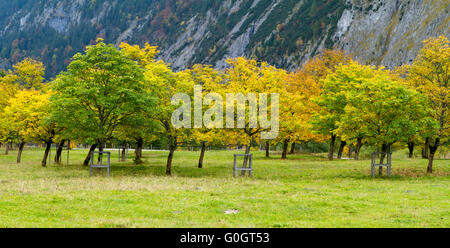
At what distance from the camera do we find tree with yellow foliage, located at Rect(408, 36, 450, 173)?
105 feet

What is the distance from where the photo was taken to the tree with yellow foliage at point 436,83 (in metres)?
32.0

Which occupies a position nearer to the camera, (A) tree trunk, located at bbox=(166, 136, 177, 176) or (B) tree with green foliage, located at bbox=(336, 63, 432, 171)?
(B) tree with green foliage, located at bbox=(336, 63, 432, 171)

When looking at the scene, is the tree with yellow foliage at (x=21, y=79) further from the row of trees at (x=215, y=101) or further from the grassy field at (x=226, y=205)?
the grassy field at (x=226, y=205)

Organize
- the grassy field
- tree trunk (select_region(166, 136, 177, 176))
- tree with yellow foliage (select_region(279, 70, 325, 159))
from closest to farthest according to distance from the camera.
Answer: the grassy field → tree trunk (select_region(166, 136, 177, 176)) → tree with yellow foliage (select_region(279, 70, 325, 159))

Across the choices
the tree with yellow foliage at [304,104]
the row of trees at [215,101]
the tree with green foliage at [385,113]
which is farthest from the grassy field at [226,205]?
the tree with yellow foliage at [304,104]

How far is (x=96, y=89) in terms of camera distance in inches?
1201

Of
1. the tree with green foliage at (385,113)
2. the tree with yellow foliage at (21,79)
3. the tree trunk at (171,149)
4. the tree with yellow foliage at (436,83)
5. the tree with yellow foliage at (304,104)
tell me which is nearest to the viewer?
the tree with green foliage at (385,113)

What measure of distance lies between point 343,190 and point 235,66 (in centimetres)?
1657

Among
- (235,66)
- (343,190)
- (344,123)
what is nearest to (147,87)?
(235,66)

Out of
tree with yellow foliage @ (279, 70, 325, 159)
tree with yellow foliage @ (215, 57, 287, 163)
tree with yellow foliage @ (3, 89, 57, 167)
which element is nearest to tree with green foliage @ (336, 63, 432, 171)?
tree with yellow foliage @ (215, 57, 287, 163)

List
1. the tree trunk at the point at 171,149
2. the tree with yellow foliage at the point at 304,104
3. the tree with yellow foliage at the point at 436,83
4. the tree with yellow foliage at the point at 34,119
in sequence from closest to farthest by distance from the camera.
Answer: the tree with yellow foliage at the point at 436,83 < the tree trunk at the point at 171,149 < the tree with yellow foliage at the point at 34,119 < the tree with yellow foliage at the point at 304,104

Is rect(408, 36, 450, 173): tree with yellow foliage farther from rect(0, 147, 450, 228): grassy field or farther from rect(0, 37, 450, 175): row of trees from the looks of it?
rect(0, 147, 450, 228): grassy field

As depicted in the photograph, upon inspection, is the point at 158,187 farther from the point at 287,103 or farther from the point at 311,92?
the point at 311,92

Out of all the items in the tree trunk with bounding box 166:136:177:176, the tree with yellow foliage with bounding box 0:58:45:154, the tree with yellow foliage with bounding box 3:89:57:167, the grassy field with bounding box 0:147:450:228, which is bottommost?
the grassy field with bounding box 0:147:450:228
